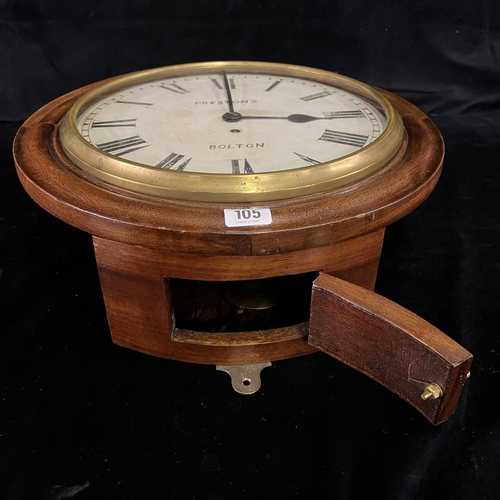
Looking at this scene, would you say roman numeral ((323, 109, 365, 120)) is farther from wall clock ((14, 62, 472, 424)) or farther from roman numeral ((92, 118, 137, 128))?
roman numeral ((92, 118, 137, 128))

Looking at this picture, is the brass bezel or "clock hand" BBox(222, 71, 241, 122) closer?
the brass bezel

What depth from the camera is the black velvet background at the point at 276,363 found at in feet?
3.49

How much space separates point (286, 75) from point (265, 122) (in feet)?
1.11

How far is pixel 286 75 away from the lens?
1.57 m

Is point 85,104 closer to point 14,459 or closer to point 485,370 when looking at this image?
point 14,459

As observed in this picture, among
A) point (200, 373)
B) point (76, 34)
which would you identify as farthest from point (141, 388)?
point (76, 34)

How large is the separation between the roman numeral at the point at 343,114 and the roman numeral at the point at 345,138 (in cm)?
9

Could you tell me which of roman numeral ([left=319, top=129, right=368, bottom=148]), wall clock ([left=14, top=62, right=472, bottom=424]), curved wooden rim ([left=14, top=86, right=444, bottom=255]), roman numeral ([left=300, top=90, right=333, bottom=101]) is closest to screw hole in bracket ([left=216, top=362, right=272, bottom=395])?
wall clock ([left=14, top=62, right=472, bottom=424])

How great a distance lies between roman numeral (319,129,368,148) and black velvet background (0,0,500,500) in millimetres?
443

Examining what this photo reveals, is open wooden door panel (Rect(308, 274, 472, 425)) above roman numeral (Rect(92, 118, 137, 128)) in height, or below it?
below

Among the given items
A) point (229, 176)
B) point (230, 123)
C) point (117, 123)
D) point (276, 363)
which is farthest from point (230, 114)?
point (276, 363)

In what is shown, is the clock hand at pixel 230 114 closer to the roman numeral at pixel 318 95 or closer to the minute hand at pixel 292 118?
the minute hand at pixel 292 118

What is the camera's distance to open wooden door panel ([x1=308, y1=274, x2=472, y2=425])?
2.98ft

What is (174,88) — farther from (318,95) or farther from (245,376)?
(245,376)
